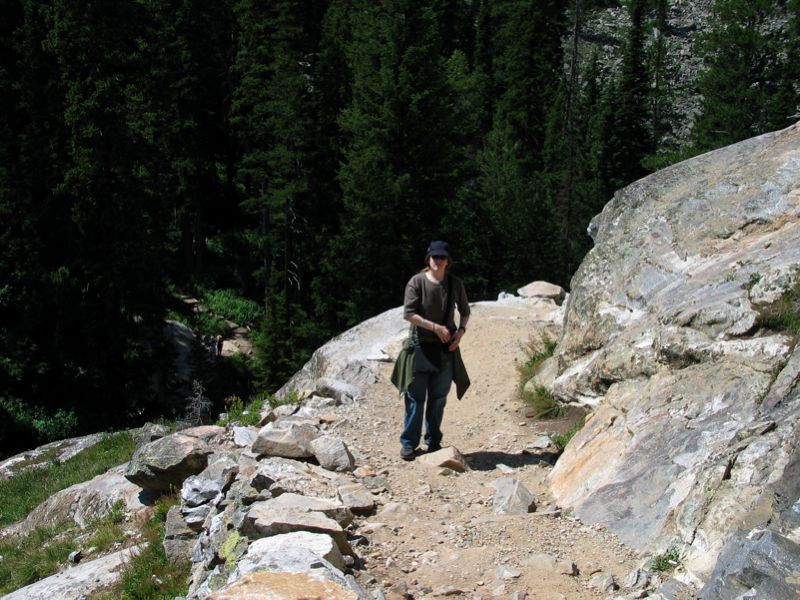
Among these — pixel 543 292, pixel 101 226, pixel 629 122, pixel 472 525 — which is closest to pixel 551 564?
pixel 472 525

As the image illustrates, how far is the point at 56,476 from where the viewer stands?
12984mm

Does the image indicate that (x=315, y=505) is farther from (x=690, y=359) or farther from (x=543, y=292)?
(x=543, y=292)

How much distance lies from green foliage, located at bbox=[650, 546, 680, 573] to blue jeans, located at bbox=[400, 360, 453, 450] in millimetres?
3075

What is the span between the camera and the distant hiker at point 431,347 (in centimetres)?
727

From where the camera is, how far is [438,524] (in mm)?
6109

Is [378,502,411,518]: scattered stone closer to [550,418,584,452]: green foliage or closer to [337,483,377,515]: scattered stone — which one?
[337,483,377,515]: scattered stone

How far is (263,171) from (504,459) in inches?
1042

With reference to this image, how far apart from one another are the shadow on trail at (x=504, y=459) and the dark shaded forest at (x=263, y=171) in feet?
53.6

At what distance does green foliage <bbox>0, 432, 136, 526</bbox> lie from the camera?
1186 cm

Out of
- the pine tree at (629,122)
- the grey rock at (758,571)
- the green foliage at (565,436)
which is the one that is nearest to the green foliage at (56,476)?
the green foliage at (565,436)

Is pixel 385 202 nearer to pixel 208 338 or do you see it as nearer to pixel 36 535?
pixel 208 338

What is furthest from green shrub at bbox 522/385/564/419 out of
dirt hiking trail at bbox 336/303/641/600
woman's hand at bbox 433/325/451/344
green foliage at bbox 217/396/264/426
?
green foliage at bbox 217/396/264/426

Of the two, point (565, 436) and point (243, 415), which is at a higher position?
point (565, 436)

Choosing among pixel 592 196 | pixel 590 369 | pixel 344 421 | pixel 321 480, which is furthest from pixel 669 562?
pixel 592 196
